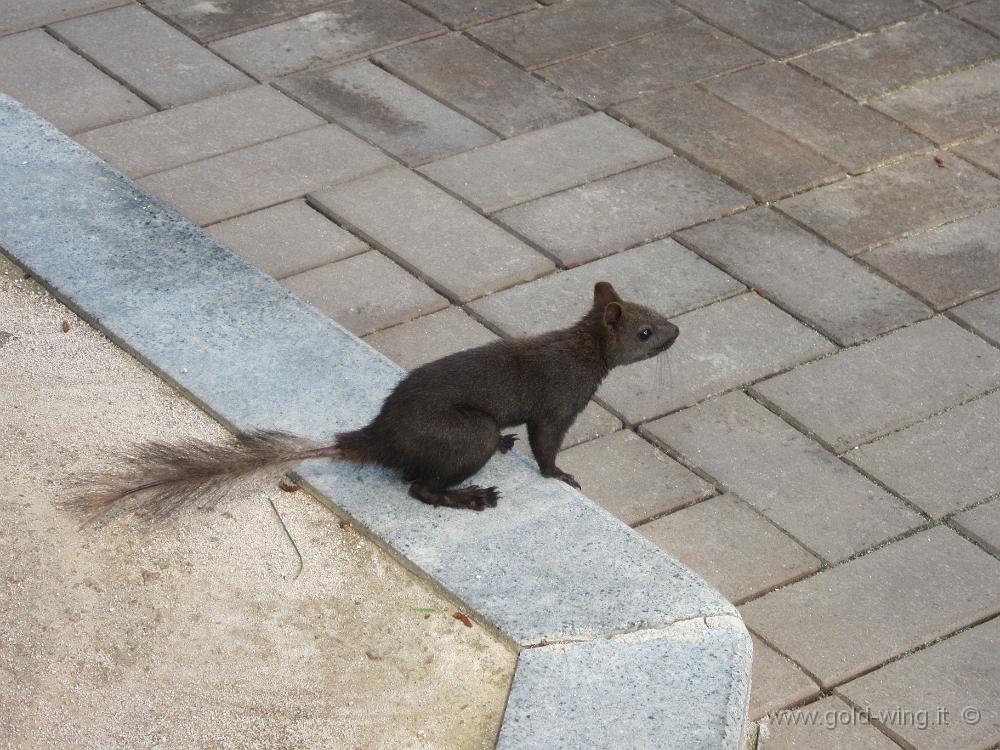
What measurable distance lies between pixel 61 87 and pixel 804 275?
3503 mm

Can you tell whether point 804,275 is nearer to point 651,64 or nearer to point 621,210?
point 621,210

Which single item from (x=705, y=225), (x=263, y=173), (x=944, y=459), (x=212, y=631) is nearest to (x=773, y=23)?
(x=705, y=225)

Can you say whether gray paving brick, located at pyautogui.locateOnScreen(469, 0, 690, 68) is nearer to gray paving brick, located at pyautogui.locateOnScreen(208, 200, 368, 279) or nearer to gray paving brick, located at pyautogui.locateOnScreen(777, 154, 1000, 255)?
gray paving brick, located at pyautogui.locateOnScreen(777, 154, 1000, 255)

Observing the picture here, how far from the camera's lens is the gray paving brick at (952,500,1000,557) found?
4.90 meters

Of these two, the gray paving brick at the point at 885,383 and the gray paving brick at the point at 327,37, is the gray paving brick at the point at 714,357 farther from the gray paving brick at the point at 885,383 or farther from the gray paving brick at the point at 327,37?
the gray paving brick at the point at 327,37

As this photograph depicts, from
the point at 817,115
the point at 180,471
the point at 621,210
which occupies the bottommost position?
the point at 621,210

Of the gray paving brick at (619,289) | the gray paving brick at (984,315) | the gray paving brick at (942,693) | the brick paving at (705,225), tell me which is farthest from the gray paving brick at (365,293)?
the gray paving brick at (942,693)

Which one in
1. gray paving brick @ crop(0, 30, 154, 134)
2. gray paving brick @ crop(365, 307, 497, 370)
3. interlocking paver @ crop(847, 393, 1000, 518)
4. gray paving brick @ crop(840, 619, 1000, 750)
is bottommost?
gray paving brick @ crop(0, 30, 154, 134)

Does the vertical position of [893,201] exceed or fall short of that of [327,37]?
it exceeds it

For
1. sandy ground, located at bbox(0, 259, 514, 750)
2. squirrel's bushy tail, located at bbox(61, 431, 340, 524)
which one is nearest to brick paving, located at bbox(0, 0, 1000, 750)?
sandy ground, located at bbox(0, 259, 514, 750)

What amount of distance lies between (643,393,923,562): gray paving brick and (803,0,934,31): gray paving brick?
3338mm

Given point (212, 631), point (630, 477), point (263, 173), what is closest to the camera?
point (212, 631)

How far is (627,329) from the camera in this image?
15.6ft

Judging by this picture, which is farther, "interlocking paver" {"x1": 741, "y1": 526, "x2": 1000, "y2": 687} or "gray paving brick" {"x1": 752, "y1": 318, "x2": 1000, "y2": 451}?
"gray paving brick" {"x1": 752, "y1": 318, "x2": 1000, "y2": 451}
